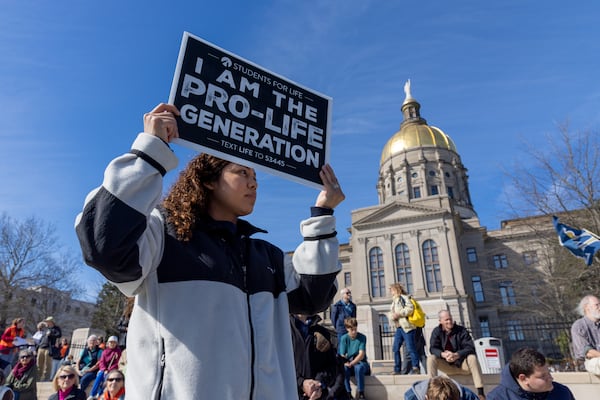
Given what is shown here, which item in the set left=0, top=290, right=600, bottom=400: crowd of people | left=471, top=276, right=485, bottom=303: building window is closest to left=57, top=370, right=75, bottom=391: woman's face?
left=0, top=290, right=600, bottom=400: crowd of people

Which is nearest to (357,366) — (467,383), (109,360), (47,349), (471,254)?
(467,383)

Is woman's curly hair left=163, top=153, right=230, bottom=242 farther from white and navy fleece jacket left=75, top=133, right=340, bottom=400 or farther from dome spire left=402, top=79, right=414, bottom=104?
dome spire left=402, top=79, right=414, bottom=104

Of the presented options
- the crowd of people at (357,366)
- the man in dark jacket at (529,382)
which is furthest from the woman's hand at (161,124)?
the man in dark jacket at (529,382)

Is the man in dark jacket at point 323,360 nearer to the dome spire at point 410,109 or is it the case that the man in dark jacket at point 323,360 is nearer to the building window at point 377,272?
the building window at point 377,272

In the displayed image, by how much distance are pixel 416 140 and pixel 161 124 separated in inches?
2516

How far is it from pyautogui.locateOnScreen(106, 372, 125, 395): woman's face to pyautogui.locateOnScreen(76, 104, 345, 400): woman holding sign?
5504 millimetres

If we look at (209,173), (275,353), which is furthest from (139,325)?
A: (209,173)

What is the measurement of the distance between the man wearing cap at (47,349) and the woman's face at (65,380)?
6.58 m

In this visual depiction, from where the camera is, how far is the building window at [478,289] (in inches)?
1794

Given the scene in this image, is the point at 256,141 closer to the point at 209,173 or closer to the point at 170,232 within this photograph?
the point at 209,173

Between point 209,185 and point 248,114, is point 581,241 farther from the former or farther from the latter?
point 209,185

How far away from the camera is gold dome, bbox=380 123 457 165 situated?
201 ft

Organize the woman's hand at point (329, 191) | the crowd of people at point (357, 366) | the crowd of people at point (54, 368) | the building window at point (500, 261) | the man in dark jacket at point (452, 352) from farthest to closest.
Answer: the building window at point (500, 261) → the man in dark jacket at point (452, 352) → the crowd of people at point (54, 368) → the crowd of people at point (357, 366) → the woman's hand at point (329, 191)

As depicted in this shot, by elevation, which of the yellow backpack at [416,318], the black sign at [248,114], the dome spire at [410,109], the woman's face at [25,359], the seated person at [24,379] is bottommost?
the seated person at [24,379]
